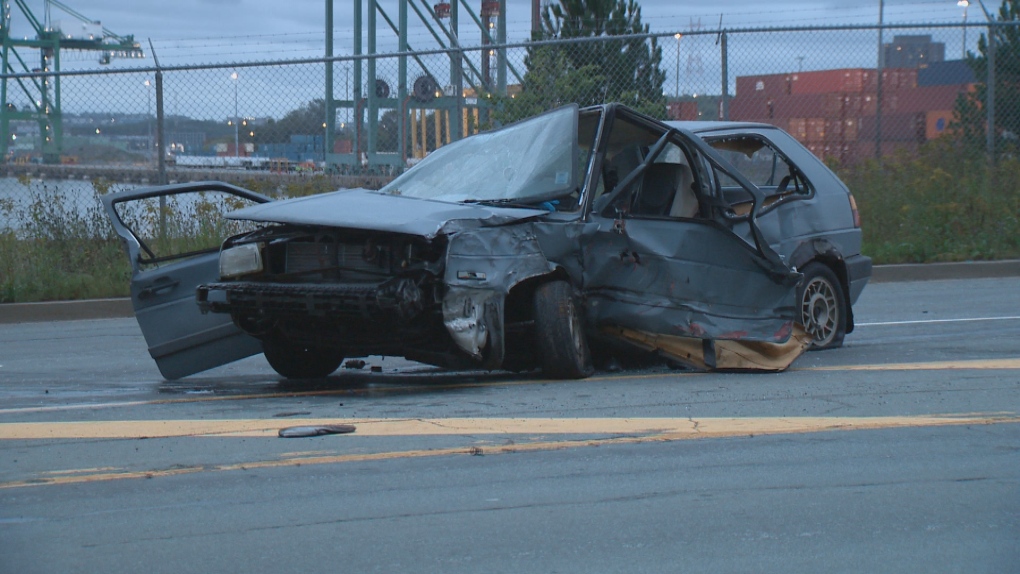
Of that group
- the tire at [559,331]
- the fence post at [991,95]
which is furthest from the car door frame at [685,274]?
the fence post at [991,95]

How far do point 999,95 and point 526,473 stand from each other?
13.0m

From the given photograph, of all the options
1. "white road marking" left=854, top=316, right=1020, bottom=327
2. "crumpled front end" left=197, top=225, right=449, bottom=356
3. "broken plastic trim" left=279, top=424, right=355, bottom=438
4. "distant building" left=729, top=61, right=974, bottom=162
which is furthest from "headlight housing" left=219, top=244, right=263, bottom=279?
"distant building" left=729, top=61, right=974, bottom=162

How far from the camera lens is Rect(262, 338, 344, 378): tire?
719 cm

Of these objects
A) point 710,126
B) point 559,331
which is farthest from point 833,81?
point 559,331

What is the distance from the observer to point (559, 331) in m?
6.62

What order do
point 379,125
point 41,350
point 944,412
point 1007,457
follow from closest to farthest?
point 1007,457
point 944,412
point 41,350
point 379,125

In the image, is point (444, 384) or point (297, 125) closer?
point (444, 384)

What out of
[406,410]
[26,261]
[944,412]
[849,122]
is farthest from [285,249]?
[849,122]

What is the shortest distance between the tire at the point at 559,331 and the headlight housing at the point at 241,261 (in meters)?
1.64

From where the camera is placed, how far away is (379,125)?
1416 cm

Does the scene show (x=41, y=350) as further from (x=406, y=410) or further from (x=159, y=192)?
(x=406, y=410)

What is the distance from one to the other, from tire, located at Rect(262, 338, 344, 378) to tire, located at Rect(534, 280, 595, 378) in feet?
4.66

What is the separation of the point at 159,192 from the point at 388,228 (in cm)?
199

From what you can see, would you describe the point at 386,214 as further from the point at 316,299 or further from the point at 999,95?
the point at 999,95
